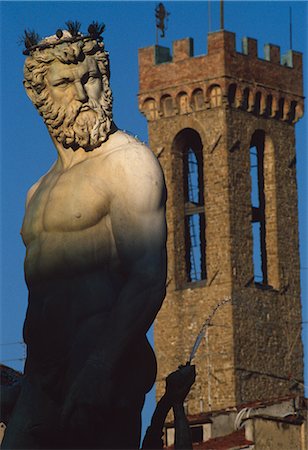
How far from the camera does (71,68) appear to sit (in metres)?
7.26

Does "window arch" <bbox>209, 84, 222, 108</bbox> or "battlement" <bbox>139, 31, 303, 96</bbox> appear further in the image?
"battlement" <bbox>139, 31, 303, 96</bbox>

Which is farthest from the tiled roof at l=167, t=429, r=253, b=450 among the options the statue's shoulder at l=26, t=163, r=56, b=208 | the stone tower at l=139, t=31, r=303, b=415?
the statue's shoulder at l=26, t=163, r=56, b=208

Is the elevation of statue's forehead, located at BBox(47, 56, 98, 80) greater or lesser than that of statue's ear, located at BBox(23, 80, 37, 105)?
greater

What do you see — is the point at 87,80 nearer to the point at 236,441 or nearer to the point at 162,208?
the point at 162,208

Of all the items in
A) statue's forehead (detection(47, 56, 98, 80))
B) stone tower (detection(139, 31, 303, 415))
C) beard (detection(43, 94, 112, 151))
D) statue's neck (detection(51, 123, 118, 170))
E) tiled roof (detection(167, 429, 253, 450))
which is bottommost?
statue's neck (detection(51, 123, 118, 170))

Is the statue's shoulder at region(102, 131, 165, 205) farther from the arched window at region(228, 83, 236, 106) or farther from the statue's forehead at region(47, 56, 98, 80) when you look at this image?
the arched window at region(228, 83, 236, 106)

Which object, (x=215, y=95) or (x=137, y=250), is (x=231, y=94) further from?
(x=137, y=250)

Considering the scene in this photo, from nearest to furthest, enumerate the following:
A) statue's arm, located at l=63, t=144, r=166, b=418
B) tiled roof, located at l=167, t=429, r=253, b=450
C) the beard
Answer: statue's arm, located at l=63, t=144, r=166, b=418 < the beard < tiled roof, located at l=167, t=429, r=253, b=450

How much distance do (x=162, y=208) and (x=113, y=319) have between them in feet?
1.27

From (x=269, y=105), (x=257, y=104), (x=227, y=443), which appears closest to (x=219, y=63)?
(x=257, y=104)

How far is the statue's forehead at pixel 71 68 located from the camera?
7242 millimetres

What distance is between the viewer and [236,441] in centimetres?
4084

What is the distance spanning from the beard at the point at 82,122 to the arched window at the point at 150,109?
187 ft

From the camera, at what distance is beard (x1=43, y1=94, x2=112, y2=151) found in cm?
721
